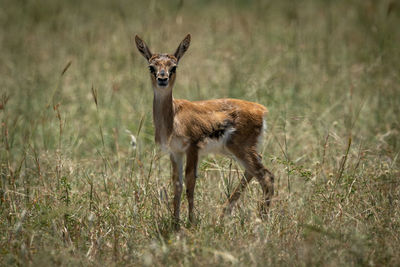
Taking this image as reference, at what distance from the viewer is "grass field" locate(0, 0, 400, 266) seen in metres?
4.09

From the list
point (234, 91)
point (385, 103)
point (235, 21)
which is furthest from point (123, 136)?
point (235, 21)

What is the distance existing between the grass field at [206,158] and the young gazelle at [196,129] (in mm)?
163

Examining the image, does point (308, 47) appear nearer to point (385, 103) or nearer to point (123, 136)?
point (385, 103)

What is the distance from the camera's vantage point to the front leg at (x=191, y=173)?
4.96 meters

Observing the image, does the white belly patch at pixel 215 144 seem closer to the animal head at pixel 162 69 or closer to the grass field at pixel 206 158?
the grass field at pixel 206 158

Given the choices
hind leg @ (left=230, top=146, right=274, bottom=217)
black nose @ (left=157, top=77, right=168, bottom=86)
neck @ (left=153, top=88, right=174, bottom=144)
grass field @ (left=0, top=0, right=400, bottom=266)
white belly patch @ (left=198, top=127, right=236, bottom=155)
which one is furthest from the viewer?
hind leg @ (left=230, top=146, right=274, bottom=217)

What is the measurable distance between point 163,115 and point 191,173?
2.35 ft

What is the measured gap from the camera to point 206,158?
605cm

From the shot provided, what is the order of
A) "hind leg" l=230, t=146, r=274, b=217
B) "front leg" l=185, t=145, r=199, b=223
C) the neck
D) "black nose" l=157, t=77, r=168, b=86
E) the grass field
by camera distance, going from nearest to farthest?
1. the grass field
2. "black nose" l=157, t=77, r=168, b=86
3. "front leg" l=185, t=145, r=199, b=223
4. the neck
5. "hind leg" l=230, t=146, r=274, b=217

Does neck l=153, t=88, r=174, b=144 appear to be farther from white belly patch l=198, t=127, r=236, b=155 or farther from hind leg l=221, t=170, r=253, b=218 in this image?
hind leg l=221, t=170, r=253, b=218

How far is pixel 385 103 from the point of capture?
25.1 feet

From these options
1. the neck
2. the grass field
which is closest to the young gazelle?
the neck

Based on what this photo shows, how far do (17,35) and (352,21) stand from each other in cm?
835

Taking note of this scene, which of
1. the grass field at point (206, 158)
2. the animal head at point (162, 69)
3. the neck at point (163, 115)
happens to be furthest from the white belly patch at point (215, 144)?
the animal head at point (162, 69)
